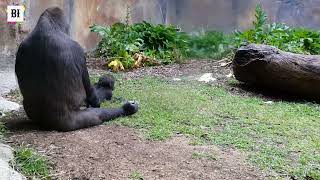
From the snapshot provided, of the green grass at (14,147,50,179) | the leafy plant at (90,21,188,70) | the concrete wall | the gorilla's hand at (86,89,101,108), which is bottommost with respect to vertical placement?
the green grass at (14,147,50,179)

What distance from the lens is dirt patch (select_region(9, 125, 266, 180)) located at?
155 inches

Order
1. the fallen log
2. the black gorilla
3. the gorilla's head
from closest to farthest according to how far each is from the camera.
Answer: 1. the black gorilla
2. the gorilla's head
3. the fallen log

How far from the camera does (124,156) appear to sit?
167 inches

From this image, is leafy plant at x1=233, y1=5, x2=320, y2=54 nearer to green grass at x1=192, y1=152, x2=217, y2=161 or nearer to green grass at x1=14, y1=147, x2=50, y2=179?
green grass at x1=192, y1=152, x2=217, y2=161

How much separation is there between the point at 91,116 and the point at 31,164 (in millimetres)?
1101

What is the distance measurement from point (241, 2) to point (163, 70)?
2584 millimetres

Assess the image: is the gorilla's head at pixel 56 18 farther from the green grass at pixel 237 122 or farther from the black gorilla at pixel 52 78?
the green grass at pixel 237 122

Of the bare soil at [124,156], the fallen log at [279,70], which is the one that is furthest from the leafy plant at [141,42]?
the bare soil at [124,156]

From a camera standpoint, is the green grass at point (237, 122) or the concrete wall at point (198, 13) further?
the concrete wall at point (198, 13)

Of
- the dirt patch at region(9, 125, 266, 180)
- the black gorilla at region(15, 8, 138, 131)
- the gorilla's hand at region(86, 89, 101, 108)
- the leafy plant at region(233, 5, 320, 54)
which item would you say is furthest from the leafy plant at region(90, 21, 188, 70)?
the dirt patch at region(9, 125, 266, 180)

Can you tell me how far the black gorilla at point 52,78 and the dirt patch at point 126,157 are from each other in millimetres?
156


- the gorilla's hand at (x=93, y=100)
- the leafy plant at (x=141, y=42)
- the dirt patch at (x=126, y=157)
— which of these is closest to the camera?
the dirt patch at (x=126, y=157)

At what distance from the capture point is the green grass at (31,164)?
394cm

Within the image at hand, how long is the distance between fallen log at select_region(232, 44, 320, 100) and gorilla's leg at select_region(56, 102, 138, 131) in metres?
2.07
